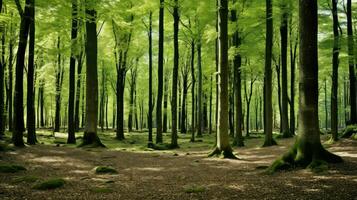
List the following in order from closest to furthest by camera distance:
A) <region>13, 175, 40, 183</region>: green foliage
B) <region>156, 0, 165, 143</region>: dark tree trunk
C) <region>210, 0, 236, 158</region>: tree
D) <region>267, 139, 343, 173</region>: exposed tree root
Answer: <region>13, 175, 40, 183</region>: green foliage < <region>267, 139, 343, 173</region>: exposed tree root < <region>210, 0, 236, 158</region>: tree < <region>156, 0, 165, 143</region>: dark tree trunk

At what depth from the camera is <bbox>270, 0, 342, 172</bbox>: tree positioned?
8742mm

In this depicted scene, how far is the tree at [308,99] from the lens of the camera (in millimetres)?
8742

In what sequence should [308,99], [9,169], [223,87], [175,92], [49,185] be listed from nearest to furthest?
[49,185] → [308,99] → [9,169] → [223,87] → [175,92]

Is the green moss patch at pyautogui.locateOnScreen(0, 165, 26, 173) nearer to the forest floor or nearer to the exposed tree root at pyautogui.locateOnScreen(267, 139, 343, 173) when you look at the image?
the forest floor

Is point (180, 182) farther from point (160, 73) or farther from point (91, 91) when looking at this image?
point (160, 73)

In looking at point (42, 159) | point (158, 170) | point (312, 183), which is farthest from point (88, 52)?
point (312, 183)

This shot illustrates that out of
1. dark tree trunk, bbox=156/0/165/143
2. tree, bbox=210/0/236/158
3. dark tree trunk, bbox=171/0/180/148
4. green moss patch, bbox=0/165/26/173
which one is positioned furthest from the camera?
dark tree trunk, bbox=156/0/165/143

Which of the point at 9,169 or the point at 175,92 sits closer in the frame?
the point at 9,169

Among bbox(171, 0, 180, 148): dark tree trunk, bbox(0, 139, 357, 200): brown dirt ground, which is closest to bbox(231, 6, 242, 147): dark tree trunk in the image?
bbox(171, 0, 180, 148): dark tree trunk

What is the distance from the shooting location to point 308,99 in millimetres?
8758

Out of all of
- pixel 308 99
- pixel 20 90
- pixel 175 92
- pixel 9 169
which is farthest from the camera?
pixel 175 92

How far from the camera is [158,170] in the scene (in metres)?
11.1

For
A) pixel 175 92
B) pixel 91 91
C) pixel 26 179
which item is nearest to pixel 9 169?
pixel 26 179

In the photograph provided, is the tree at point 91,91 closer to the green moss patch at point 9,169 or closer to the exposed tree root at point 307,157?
the green moss patch at point 9,169
